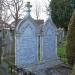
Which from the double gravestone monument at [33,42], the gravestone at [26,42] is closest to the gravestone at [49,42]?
the double gravestone monument at [33,42]

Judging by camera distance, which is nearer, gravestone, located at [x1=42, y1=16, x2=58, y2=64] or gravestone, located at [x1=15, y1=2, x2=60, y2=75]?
gravestone, located at [x1=15, y1=2, x2=60, y2=75]

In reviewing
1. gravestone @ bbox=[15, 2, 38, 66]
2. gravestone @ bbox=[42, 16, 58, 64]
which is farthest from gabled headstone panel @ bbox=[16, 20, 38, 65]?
gravestone @ bbox=[42, 16, 58, 64]

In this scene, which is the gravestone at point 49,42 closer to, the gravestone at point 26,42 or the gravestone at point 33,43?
the gravestone at point 33,43

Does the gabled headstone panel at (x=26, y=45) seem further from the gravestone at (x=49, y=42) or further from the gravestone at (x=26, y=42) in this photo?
the gravestone at (x=49, y=42)

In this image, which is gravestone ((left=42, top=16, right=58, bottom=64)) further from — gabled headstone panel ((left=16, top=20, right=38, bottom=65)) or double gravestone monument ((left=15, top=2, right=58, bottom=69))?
gabled headstone panel ((left=16, top=20, right=38, bottom=65))

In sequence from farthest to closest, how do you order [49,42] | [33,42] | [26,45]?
[49,42] → [33,42] → [26,45]

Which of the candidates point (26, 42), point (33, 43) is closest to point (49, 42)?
point (33, 43)

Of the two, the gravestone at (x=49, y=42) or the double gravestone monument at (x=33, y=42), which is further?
the gravestone at (x=49, y=42)

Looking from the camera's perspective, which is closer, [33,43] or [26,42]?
[26,42]

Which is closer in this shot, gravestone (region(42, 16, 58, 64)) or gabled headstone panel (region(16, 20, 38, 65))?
gabled headstone panel (region(16, 20, 38, 65))

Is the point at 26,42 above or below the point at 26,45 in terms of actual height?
above

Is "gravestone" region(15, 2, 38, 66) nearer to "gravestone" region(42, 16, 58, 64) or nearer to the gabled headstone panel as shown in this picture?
the gabled headstone panel

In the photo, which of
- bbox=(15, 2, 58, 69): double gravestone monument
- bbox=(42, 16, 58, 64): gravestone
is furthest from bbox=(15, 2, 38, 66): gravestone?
bbox=(42, 16, 58, 64): gravestone

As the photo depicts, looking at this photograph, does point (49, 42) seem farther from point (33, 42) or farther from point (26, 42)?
point (26, 42)
